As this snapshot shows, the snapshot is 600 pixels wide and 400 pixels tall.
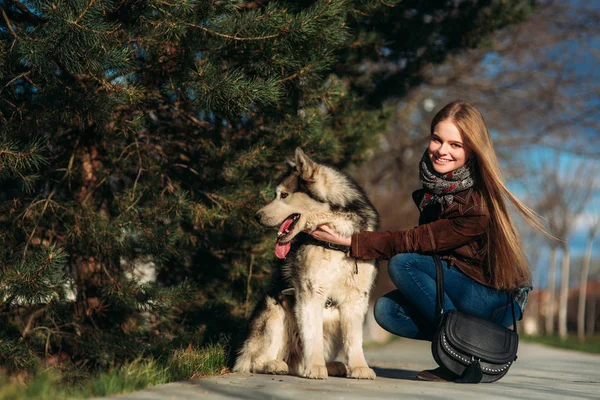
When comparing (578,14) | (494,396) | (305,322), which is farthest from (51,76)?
(578,14)

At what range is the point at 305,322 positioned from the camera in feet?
13.7

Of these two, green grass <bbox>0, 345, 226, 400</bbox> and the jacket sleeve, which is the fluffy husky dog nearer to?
the jacket sleeve

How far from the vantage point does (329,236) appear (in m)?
4.24

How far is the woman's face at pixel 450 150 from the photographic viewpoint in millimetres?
4273

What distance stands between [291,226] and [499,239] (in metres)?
1.38

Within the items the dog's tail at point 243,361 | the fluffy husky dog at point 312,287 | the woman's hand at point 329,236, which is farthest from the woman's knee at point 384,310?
the dog's tail at point 243,361

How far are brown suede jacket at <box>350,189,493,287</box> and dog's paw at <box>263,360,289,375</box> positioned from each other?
98 centimetres

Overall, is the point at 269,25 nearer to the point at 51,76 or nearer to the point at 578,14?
the point at 51,76

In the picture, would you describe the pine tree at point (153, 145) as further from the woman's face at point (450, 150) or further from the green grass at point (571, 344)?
the green grass at point (571, 344)

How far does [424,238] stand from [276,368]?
54.1 inches

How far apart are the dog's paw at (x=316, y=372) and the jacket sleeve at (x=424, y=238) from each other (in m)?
0.76

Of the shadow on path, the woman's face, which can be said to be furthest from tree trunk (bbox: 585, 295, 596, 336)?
the woman's face

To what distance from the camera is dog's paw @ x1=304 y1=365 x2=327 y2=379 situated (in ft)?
13.3

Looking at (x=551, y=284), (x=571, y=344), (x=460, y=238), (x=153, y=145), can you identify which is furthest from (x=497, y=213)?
(x=551, y=284)
